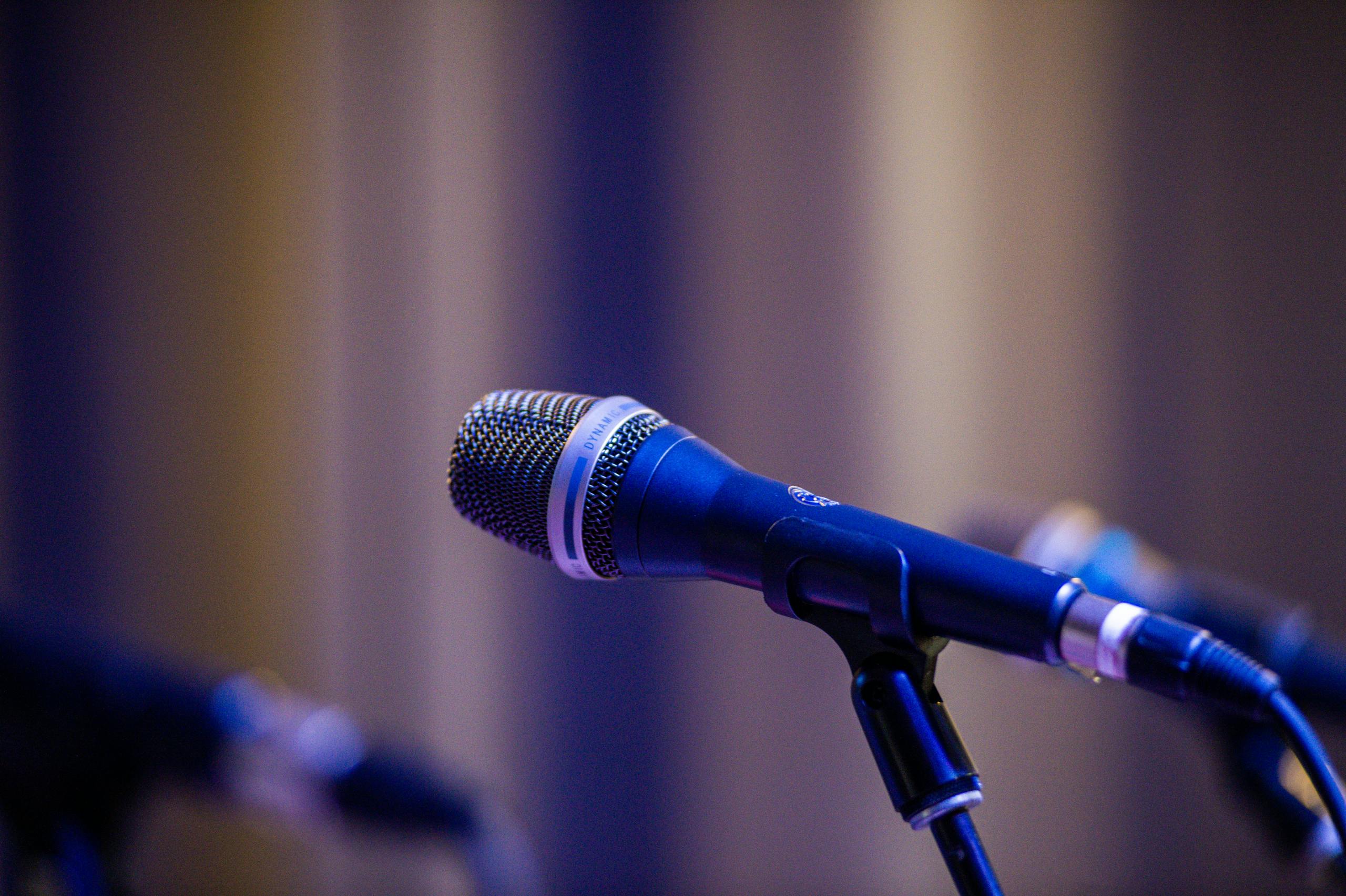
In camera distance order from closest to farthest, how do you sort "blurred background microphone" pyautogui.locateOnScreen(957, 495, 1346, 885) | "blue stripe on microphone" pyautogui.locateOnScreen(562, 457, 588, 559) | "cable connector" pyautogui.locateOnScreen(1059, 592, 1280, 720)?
1. "cable connector" pyautogui.locateOnScreen(1059, 592, 1280, 720)
2. "blue stripe on microphone" pyautogui.locateOnScreen(562, 457, 588, 559)
3. "blurred background microphone" pyautogui.locateOnScreen(957, 495, 1346, 885)

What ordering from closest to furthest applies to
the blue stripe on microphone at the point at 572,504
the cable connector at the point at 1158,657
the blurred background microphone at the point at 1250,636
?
1. the cable connector at the point at 1158,657
2. the blue stripe on microphone at the point at 572,504
3. the blurred background microphone at the point at 1250,636

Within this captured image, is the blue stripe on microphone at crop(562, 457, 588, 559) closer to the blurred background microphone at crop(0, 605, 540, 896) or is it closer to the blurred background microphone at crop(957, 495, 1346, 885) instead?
the blurred background microphone at crop(957, 495, 1346, 885)

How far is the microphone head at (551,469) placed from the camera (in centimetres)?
69

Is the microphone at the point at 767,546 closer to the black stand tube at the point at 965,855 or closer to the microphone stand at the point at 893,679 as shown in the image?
the microphone stand at the point at 893,679

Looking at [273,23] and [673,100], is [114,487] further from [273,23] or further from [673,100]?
[673,100]

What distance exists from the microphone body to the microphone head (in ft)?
0.05

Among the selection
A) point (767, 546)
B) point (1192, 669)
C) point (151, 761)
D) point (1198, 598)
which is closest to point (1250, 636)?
point (1198, 598)

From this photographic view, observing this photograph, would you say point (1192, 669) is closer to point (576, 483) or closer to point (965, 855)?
point (965, 855)

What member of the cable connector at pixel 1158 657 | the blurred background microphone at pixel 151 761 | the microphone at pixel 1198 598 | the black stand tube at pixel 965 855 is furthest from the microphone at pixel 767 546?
the blurred background microphone at pixel 151 761

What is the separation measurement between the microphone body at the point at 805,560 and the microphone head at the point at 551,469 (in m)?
0.01

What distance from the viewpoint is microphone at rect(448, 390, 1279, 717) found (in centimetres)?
56

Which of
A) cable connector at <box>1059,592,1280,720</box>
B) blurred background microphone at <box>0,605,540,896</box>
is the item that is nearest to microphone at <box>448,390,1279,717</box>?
cable connector at <box>1059,592,1280,720</box>

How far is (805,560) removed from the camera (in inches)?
24.5

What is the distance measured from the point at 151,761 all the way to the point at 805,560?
990 mm
